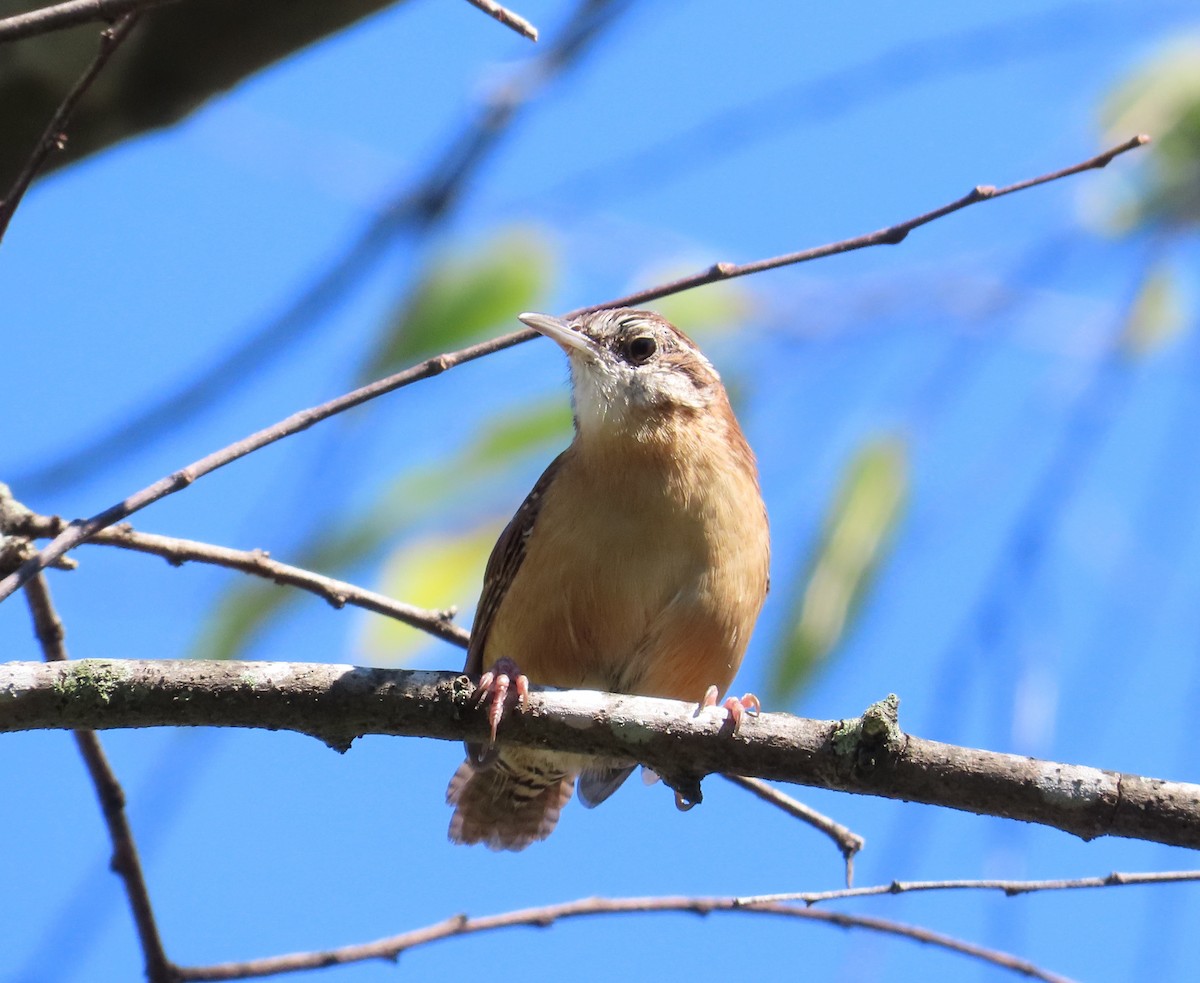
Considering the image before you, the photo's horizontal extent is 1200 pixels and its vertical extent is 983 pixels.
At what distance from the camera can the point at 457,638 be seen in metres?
3.65

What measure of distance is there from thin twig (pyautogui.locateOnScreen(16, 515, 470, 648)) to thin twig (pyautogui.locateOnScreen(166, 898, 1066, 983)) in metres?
0.80

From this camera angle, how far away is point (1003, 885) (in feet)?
9.78

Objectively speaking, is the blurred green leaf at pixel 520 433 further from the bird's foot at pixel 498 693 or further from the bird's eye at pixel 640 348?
the bird's foot at pixel 498 693

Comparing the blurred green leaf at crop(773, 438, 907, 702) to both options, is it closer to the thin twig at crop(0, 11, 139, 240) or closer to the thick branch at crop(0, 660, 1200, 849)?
the thick branch at crop(0, 660, 1200, 849)

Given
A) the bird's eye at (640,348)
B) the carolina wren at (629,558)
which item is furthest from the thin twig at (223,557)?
the bird's eye at (640,348)

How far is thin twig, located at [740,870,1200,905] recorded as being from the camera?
2748 millimetres

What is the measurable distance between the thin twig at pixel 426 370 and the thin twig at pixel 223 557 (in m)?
0.31

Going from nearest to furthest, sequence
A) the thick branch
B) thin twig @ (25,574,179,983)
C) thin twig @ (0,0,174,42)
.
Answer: thin twig @ (0,0,174,42) < the thick branch < thin twig @ (25,574,179,983)

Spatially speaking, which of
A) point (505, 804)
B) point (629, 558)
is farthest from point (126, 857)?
point (505, 804)

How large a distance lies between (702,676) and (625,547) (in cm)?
50

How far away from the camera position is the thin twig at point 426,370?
8.11 feet

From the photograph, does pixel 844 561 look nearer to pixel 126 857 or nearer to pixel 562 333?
pixel 562 333

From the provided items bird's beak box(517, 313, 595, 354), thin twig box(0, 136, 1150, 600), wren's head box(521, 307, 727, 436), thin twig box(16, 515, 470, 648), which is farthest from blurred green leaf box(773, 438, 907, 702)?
thin twig box(0, 136, 1150, 600)

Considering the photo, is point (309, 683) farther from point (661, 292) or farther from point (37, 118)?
point (37, 118)
